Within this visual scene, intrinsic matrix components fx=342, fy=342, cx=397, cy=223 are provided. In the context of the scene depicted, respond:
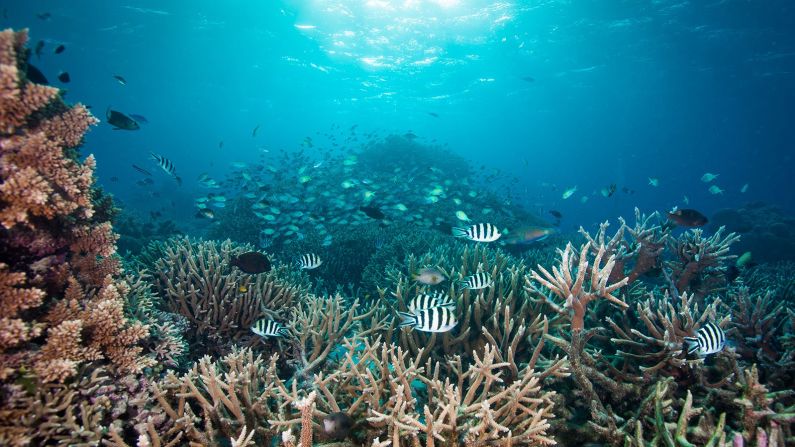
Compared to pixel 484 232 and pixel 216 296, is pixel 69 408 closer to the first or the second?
pixel 216 296

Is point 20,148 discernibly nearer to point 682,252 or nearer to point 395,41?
point 682,252

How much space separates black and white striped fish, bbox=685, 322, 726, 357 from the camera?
3.00 meters

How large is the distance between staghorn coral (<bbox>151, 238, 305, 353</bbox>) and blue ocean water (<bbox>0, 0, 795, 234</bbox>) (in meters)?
3.09

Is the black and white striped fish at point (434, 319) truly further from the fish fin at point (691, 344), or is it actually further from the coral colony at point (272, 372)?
the fish fin at point (691, 344)

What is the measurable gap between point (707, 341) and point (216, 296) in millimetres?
5730

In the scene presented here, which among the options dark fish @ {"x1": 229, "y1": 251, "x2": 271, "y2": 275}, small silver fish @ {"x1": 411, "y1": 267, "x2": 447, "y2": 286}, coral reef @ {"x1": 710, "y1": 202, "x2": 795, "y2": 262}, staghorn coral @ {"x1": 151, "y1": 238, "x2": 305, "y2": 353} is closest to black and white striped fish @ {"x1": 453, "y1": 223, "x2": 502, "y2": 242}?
small silver fish @ {"x1": 411, "y1": 267, "x2": 447, "y2": 286}

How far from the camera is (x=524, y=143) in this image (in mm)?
113188

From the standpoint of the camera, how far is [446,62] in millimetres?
34906

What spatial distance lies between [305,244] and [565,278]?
9287 millimetres

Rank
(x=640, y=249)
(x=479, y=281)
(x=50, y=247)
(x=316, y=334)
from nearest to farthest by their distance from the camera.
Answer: (x=50, y=247), (x=316, y=334), (x=479, y=281), (x=640, y=249)

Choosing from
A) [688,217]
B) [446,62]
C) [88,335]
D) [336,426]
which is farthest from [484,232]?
[446,62]

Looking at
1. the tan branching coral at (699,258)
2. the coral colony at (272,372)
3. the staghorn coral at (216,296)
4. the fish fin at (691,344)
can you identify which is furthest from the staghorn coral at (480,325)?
the tan branching coral at (699,258)

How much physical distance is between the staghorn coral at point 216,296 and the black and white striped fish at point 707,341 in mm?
4735

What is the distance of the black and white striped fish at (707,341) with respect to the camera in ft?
9.85
